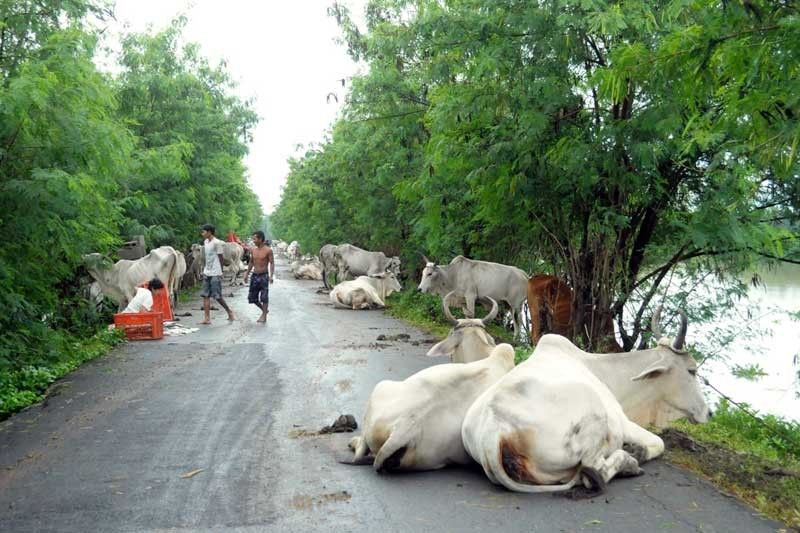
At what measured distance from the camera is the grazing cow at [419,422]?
5.40 meters

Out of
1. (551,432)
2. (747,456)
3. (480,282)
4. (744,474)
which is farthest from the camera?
(480,282)

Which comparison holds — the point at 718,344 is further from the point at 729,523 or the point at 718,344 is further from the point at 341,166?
the point at 341,166

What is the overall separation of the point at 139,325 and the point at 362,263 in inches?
518

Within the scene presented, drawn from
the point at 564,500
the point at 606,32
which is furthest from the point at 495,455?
the point at 606,32

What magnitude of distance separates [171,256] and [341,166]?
722cm

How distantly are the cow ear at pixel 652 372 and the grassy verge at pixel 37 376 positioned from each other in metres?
6.13

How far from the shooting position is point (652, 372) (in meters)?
6.78

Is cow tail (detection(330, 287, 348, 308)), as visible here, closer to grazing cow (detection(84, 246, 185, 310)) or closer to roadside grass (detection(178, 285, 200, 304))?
roadside grass (detection(178, 285, 200, 304))

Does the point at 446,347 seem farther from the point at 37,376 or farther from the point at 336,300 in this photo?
the point at 336,300

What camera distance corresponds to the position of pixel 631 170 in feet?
32.4

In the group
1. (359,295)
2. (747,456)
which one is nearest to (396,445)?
(747,456)

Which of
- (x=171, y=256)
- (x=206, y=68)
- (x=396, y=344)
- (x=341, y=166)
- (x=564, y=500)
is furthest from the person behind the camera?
(x=206, y=68)

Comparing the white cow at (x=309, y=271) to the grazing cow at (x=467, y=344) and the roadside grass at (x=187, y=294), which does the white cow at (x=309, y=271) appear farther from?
the grazing cow at (x=467, y=344)

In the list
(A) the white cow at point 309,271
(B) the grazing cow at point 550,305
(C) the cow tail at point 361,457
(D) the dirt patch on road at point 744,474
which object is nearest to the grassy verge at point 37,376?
(C) the cow tail at point 361,457
